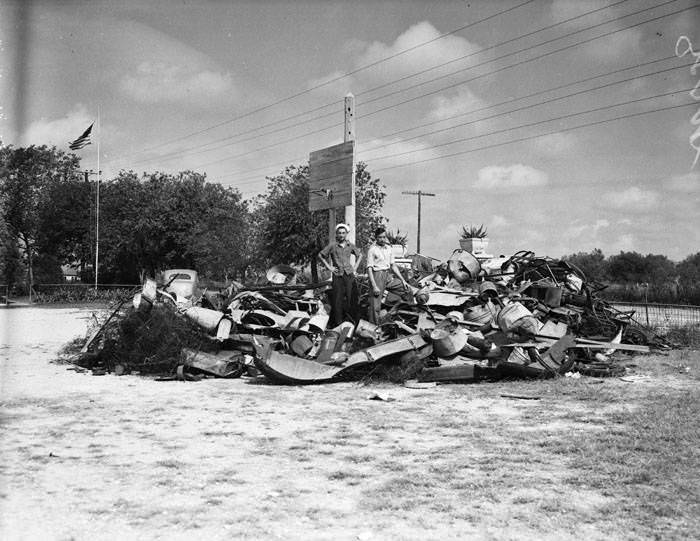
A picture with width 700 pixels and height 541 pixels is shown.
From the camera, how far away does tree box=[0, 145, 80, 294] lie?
128ft

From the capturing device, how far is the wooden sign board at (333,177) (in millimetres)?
13711

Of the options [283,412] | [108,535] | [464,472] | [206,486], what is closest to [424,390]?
[283,412]

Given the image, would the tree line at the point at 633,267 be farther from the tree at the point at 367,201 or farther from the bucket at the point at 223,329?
the bucket at the point at 223,329

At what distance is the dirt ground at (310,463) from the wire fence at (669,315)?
5.70 meters

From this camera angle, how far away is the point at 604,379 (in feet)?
27.3

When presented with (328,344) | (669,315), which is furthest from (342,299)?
(669,315)

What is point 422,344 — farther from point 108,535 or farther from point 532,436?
point 108,535

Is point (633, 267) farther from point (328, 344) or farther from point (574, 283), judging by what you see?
point (328, 344)

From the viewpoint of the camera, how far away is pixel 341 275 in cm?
1061

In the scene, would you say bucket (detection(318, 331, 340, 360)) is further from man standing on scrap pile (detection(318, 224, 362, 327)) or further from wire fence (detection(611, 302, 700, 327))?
wire fence (detection(611, 302, 700, 327))

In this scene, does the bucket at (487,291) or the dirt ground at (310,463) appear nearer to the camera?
the dirt ground at (310,463)

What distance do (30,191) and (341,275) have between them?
3793 cm

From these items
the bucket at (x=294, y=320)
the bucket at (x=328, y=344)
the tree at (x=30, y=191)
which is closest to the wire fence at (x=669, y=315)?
the bucket at (x=294, y=320)

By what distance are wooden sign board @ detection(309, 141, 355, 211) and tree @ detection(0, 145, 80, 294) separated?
27254mm
